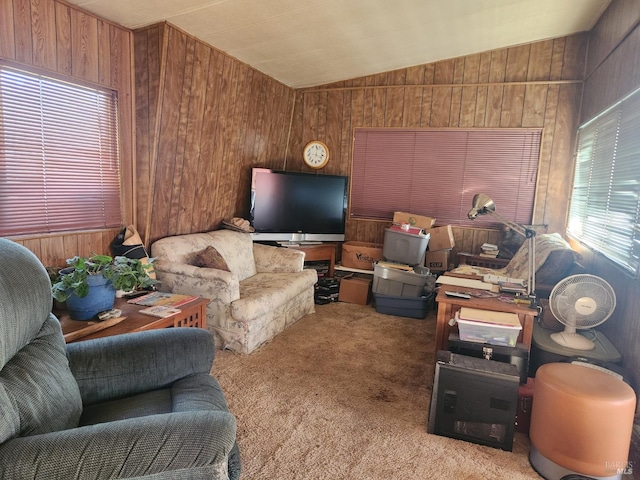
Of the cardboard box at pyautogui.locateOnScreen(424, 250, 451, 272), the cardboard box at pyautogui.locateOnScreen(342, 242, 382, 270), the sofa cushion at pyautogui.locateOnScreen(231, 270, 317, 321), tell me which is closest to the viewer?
the sofa cushion at pyautogui.locateOnScreen(231, 270, 317, 321)

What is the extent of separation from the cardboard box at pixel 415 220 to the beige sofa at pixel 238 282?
1.31 meters

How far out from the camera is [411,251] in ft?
13.7

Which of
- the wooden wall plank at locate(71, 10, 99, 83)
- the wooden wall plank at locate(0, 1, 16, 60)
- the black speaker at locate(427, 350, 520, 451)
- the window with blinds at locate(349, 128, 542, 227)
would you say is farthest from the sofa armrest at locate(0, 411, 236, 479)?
the window with blinds at locate(349, 128, 542, 227)

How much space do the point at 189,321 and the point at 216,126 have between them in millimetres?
1930

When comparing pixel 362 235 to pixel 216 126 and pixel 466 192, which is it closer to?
pixel 466 192

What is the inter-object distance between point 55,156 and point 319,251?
2674mm

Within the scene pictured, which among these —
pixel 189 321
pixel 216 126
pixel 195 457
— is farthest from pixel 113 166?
pixel 195 457

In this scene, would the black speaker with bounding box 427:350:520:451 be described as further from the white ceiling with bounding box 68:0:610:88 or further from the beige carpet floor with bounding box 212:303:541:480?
the white ceiling with bounding box 68:0:610:88

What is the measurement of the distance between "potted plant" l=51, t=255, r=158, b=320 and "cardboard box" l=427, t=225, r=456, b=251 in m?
3.12

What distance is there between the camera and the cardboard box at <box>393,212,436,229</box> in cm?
450

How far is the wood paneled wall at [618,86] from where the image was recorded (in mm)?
2289

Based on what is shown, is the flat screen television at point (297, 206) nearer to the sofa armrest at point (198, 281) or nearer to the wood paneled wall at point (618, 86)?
the sofa armrest at point (198, 281)

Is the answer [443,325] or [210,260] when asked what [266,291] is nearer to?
[210,260]

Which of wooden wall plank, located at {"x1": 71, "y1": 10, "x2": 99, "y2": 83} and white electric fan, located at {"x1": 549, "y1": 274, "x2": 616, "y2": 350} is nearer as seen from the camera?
white electric fan, located at {"x1": 549, "y1": 274, "x2": 616, "y2": 350}
